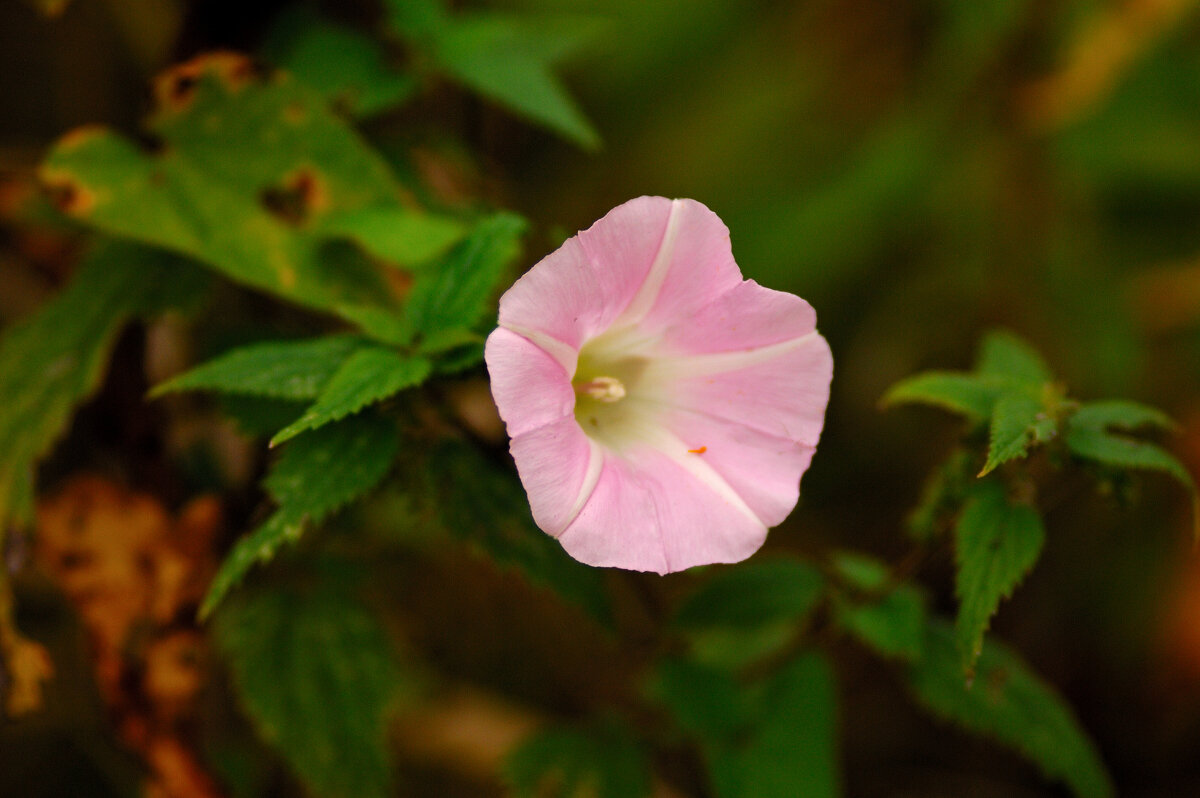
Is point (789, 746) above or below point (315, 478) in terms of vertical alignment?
below

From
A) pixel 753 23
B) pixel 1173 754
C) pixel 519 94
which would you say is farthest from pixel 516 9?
pixel 1173 754

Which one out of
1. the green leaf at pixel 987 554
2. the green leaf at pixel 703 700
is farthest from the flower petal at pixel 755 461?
the green leaf at pixel 703 700

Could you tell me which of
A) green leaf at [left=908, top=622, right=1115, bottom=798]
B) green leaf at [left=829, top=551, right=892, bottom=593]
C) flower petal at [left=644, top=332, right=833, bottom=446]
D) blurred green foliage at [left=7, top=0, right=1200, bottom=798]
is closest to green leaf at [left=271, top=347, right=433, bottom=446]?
blurred green foliage at [left=7, top=0, right=1200, bottom=798]

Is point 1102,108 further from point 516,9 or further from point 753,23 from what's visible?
point 516,9

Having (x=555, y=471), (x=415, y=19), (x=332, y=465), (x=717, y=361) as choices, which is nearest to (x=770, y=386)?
(x=717, y=361)

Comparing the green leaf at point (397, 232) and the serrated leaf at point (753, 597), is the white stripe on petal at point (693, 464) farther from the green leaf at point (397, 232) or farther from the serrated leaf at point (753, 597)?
the serrated leaf at point (753, 597)

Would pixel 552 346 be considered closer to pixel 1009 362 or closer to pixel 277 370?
pixel 277 370
